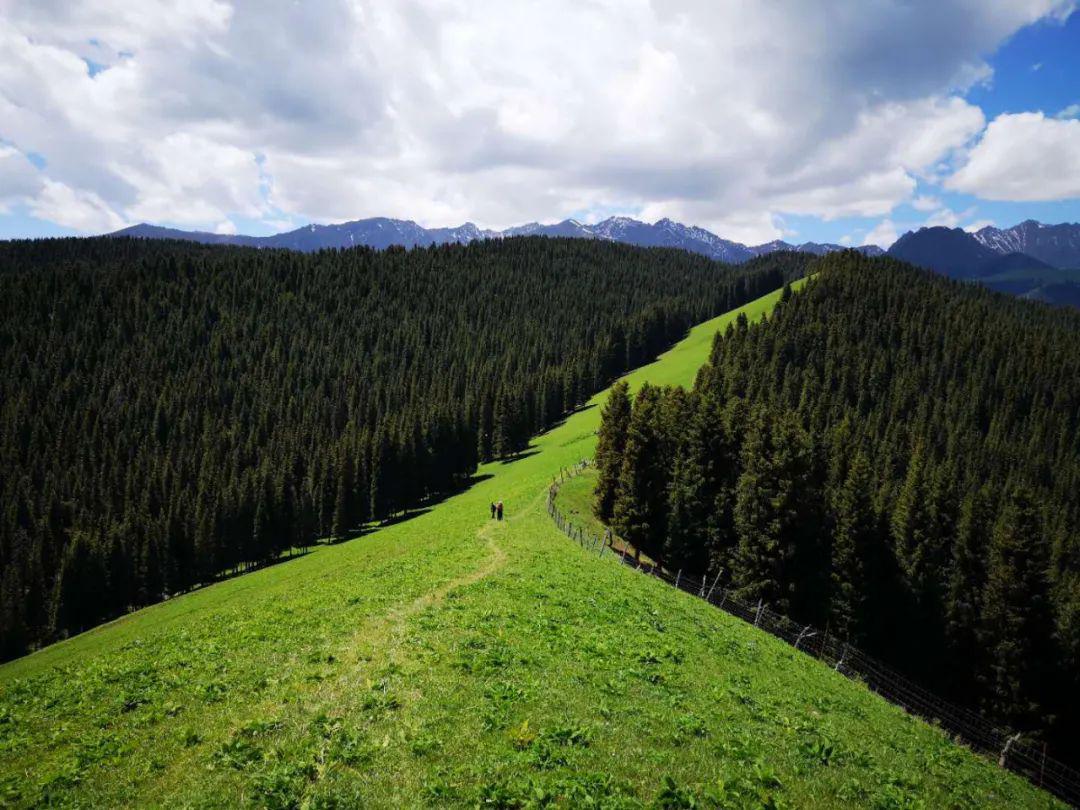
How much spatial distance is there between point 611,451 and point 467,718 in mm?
42990

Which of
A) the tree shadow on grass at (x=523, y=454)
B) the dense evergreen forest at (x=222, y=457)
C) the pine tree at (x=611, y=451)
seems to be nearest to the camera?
the pine tree at (x=611, y=451)

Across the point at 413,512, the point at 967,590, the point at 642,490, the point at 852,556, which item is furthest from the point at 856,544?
the point at 413,512

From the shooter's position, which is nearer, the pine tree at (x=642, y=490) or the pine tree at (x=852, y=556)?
the pine tree at (x=852, y=556)

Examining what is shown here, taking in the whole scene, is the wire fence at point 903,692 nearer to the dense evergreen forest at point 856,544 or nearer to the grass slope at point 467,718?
the dense evergreen forest at point 856,544

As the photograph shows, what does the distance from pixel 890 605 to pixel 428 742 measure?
4094 cm

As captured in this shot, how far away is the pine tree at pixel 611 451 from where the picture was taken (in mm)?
53250

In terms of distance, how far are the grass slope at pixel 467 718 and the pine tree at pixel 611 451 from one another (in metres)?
28.2

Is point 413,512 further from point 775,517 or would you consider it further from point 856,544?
point 856,544

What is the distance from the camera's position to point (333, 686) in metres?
14.3

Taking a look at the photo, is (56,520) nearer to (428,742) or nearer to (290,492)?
(290,492)

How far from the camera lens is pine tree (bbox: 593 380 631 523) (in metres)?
53.2

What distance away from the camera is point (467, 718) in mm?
12484

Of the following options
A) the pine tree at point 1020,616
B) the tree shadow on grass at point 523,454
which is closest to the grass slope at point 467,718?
the pine tree at point 1020,616

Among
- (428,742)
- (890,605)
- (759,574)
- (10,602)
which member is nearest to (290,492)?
(10,602)
